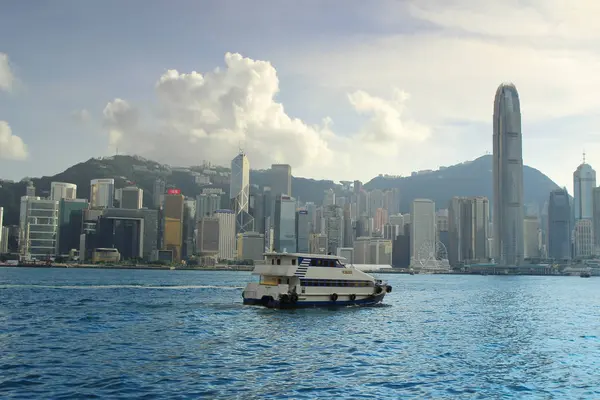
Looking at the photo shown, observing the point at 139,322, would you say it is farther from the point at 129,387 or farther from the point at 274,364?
the point at 129,387

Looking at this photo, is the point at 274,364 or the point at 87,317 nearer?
the point at 274,364

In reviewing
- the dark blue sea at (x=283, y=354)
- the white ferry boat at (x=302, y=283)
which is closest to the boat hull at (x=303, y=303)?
the white ferry boat at (x=302, y=283)

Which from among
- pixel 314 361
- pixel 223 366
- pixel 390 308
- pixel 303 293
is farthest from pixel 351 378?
pixel 390 308

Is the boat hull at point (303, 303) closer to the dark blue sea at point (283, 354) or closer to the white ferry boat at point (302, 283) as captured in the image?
the white ferry boat at point (302, 283)

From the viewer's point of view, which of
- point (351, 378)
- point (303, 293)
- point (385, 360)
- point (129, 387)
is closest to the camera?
point (129, 387)

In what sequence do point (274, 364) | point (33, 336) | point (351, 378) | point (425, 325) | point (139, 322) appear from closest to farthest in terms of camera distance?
1. point (351, 378)
2. point (274, 364)
3. point (33, 336)
4. point (139, 322)
5. point (425, 325)

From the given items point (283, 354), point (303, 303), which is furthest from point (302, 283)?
point (283, 354)
